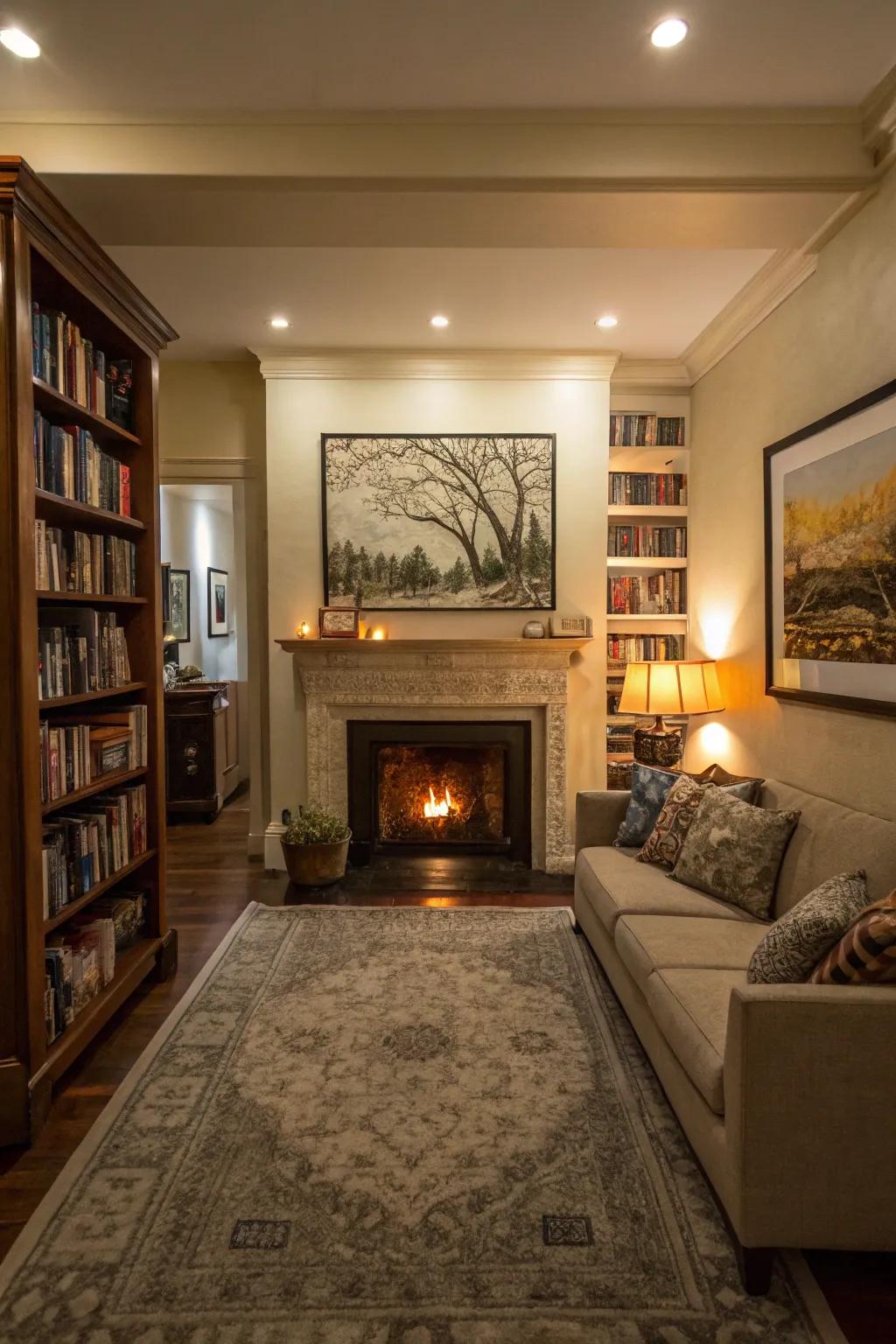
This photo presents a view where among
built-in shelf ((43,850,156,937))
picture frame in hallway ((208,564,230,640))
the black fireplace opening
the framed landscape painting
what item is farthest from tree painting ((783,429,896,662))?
picture frame in hallway ((208,564,230,640))

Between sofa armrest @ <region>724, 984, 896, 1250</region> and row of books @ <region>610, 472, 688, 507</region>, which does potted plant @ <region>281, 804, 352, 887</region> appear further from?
sofa armrest @ <region>724, 984, 896, 1250</region>

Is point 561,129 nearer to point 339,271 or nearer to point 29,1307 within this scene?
point 339,271

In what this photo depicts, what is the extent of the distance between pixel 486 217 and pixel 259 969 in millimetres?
2989

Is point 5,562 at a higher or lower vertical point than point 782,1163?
higher

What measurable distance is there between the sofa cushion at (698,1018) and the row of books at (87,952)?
175 cm

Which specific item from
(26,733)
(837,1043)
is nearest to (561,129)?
(26,733)

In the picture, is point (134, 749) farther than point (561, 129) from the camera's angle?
Yes

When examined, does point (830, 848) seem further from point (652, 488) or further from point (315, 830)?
point (652, 488)

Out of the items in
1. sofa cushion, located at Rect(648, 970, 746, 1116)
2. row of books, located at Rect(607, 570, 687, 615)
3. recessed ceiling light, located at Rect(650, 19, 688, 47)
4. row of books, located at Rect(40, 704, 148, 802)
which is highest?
recessed ceiling light, located at Rect(650, 19, 688, 47)

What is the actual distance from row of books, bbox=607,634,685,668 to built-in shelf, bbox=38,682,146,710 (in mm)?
2800

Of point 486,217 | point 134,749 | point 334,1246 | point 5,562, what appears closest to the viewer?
point 334,1246

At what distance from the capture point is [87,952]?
257 cm

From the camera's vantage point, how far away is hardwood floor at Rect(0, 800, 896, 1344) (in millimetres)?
1635

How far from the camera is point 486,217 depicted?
276 centimetres
